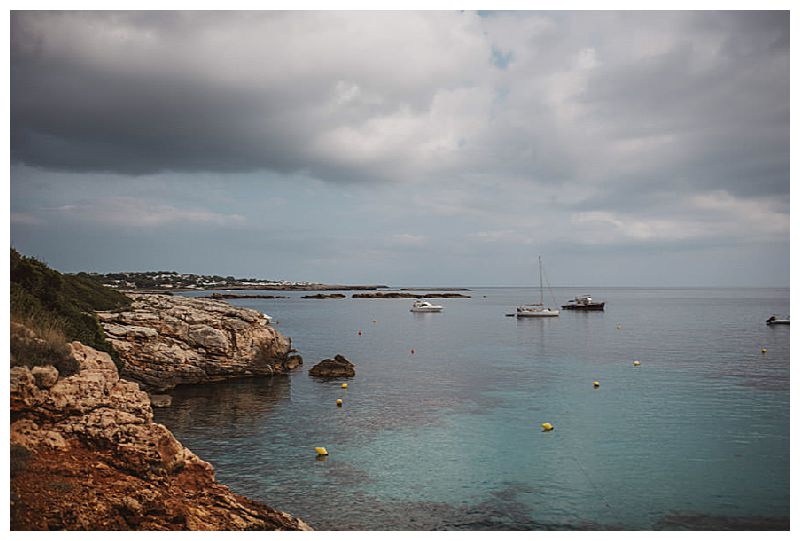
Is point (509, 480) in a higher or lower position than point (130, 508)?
lower

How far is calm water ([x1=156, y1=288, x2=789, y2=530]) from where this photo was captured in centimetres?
1412

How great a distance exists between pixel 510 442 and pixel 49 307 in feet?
52.1

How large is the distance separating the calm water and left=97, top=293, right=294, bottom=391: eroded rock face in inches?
52.0

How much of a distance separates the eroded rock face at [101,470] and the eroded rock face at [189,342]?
59.2 ft

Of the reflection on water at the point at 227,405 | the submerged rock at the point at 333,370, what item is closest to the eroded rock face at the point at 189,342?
the reflection on water at the point at 227,405

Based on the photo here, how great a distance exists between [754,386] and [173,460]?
29.8m

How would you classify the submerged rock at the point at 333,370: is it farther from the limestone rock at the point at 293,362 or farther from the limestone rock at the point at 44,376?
the limestone rock at the point at 44,376

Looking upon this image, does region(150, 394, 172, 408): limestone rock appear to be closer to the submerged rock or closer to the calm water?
the calm water

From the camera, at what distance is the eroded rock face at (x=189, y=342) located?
28641mm

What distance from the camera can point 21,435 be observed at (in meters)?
9.88

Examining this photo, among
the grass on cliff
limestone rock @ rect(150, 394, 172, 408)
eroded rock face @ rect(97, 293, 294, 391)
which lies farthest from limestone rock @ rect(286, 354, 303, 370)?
limestone rock @ rect(150, 394, 172, 408)

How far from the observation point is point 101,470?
10.1m
